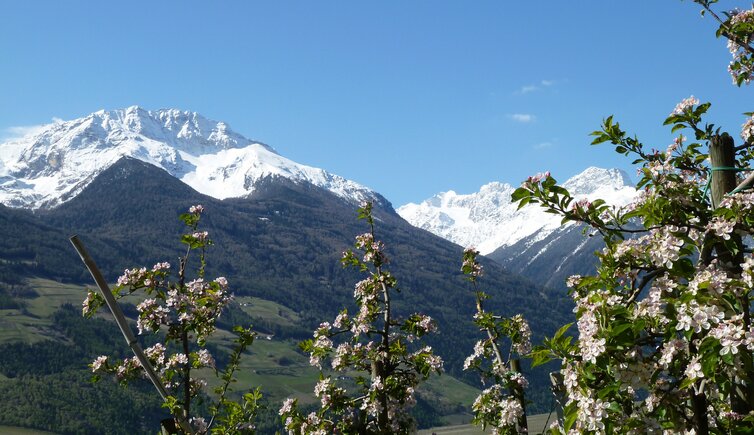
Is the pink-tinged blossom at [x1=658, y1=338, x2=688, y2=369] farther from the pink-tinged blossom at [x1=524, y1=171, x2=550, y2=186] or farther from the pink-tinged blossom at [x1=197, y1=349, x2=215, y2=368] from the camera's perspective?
the pink-tinged blossom at [x1=197, y1=349, x2=215, y2=368]

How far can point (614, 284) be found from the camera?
4824 mm

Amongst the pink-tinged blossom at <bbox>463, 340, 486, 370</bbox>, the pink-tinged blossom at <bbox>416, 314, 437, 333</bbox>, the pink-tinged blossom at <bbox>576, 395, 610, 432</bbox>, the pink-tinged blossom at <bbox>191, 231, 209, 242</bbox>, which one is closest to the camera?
the pink-tinged blossom at <bbox>576, 395, 610, 432</bbox>

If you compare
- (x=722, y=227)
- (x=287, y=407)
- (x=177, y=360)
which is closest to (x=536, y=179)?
(x=722, y=227)

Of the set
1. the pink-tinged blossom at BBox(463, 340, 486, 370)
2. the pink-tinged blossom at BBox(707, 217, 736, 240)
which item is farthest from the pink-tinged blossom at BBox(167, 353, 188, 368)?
the pink-tinged blossom at BBox(707, 217, 736, 240)

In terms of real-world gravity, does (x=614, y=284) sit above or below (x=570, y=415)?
above

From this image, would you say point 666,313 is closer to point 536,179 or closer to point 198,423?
point 536,179

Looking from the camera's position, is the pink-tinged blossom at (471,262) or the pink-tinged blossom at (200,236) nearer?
the pink-tinged blossom at (200,236)

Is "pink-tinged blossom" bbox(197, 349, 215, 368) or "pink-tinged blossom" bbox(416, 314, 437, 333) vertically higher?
"pink-tinged blossom" bbox(416, 314, 437, 333)

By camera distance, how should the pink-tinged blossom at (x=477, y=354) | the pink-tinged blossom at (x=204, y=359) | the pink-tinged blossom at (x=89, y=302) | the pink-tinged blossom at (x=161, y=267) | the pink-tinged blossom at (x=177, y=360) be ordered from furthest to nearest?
1. the pink-tinged blossom at (x=477, y=354)
2. the pink-tinged blossom at (x=204, y=359)
3. the pink-tinged blossom at (x=161, y=267)
4. the pink-tinged blossom at (x=177, y=360)
5. the pink-tinged blossom at (x=89, y=302)

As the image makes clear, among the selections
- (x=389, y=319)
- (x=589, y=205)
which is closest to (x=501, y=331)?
(x=389, y=319)

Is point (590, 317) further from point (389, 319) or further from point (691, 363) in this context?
point (389, 319)

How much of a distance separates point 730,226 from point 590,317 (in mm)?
1153

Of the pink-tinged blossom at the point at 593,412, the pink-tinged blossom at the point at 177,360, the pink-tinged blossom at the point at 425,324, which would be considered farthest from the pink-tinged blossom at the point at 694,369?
the pink-tinged blossom at the point at 425,324

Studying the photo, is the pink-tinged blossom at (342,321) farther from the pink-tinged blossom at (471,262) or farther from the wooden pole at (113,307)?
the wooden pole at (113,307)
